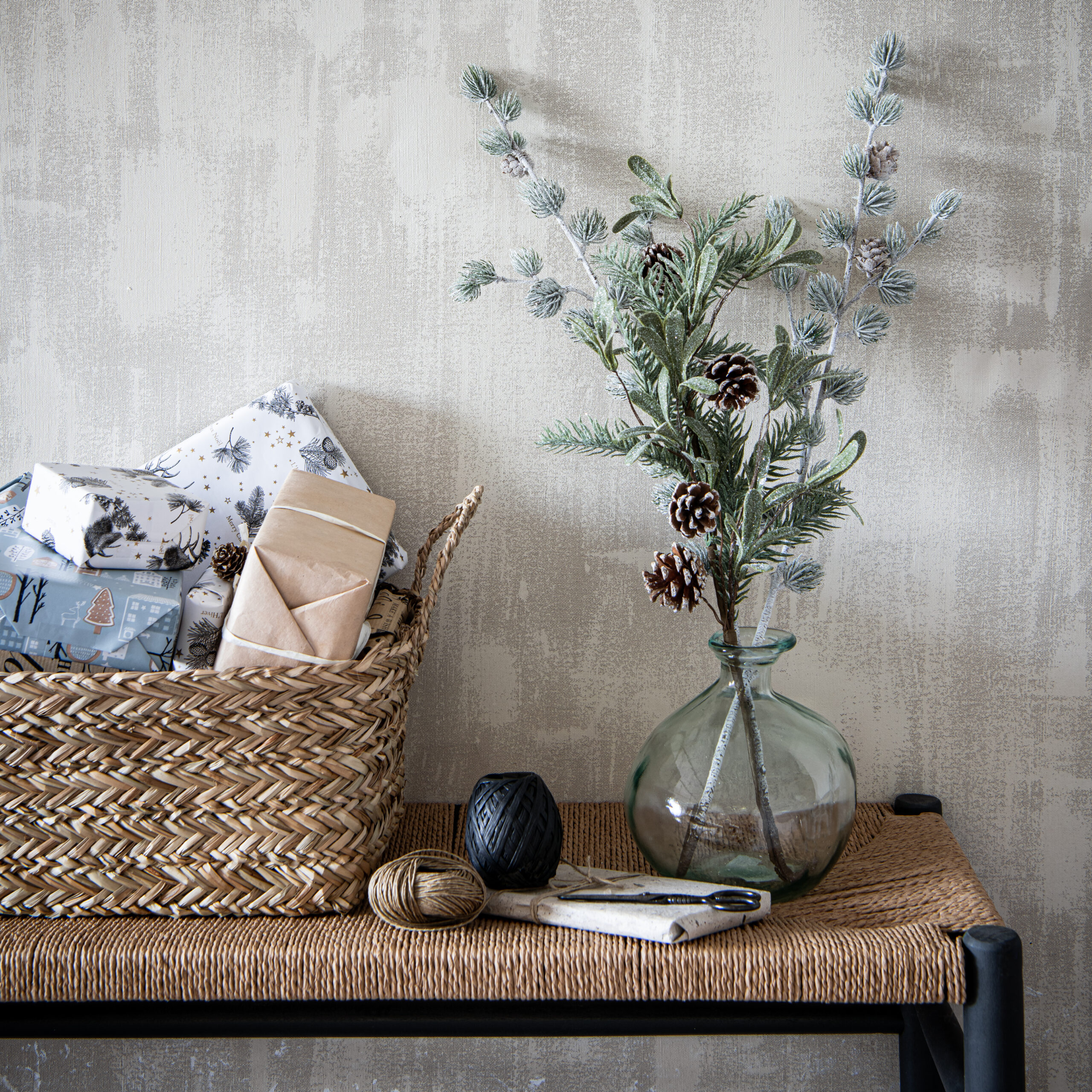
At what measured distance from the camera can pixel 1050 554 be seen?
0.92m

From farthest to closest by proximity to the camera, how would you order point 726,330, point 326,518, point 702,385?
point 726,330, point 326,518, point 702,385

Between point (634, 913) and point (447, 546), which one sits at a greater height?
point (447, 546)

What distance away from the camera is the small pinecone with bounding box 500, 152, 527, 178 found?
865mm

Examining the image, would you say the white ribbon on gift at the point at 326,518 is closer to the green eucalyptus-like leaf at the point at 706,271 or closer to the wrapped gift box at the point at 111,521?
the wrapped gift box at the point at 111,521

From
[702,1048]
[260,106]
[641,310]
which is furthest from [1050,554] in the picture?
[260,106]

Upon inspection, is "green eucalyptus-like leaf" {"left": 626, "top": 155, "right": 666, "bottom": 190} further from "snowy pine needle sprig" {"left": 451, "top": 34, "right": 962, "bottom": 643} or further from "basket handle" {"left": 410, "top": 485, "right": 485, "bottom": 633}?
"basket handle" {"left": 410, "top": 485, "right": 485, "bottom": 633}

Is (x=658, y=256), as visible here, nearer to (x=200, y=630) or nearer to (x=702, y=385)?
(x=702, y=385)

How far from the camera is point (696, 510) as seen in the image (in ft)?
2.01

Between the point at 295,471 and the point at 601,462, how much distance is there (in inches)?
13.6

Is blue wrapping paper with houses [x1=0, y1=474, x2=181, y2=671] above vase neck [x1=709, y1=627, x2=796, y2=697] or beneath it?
above

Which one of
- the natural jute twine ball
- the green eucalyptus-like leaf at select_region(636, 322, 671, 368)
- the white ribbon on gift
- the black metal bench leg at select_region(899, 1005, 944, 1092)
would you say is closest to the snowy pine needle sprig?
the green eucalyptus-like leaf at select_region(636, 322, 671, 368)

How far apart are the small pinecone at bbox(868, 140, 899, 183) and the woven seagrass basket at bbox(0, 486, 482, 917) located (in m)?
0.68

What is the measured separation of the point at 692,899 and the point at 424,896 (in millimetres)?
207

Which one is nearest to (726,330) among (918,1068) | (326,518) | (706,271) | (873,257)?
(873,257)
